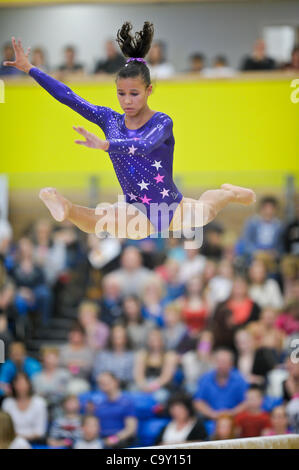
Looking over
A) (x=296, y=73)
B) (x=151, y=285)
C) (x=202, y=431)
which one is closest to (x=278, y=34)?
(x=296, y=73)

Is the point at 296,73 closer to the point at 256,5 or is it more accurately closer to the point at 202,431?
the point at 256,5

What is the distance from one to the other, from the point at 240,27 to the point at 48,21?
2187mm

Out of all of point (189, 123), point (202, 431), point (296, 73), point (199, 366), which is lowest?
point (202, 431)

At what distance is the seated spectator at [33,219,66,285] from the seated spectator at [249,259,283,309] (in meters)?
1.77

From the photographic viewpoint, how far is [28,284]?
23.2 ft

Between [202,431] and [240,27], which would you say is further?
[240,27]

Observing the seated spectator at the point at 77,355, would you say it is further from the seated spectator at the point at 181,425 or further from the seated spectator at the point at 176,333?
the seated spectator at the point at 181,425

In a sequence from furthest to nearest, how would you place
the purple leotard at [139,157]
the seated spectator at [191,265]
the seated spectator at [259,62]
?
the seated spectator at [191,265], the seated spectator at [259,62], the purple leotard at [139,157]

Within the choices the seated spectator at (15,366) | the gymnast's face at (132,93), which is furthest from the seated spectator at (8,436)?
A: the gymnast's face at (132,93)

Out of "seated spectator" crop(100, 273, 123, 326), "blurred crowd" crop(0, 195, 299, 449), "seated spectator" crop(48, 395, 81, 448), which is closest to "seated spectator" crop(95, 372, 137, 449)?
"blurred crowd" crop(0, 195, 299, 449)

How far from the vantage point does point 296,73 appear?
6742mm

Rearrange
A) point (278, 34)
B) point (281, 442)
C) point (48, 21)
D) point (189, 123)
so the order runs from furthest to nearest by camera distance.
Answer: point (278, 34)
point (48, 21)
point (189, 123)
point (281, 442)

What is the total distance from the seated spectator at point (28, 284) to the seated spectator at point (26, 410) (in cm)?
80

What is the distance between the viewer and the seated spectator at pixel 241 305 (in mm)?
6820
